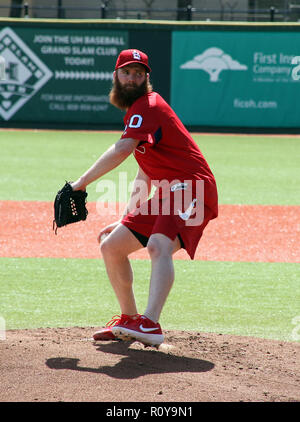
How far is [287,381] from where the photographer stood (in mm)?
4297

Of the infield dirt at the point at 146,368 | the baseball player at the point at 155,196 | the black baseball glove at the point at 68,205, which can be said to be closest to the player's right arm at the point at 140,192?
the baseball player at the point at 155,196

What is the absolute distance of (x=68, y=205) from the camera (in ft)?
15.7

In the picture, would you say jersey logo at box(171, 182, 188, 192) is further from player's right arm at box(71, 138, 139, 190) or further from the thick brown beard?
the thick brown beard

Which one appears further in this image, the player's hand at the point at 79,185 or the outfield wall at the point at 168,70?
the outfield wall at the point at 168,70

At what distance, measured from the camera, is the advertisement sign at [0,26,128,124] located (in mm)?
21312

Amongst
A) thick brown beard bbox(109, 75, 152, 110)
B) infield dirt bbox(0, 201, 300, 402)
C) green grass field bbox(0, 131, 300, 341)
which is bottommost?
green grass field bbox(0, 131, 300, 341)

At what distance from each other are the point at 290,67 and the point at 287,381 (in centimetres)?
1768

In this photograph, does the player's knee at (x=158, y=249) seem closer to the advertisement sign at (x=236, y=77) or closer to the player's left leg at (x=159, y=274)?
the player's left leg at (x=159, y=274)

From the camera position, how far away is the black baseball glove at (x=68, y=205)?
4.76 meters

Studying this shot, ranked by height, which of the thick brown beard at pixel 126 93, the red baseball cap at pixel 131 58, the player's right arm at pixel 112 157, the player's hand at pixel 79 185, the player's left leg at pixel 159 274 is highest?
the red baseball cap at pixel 131 58

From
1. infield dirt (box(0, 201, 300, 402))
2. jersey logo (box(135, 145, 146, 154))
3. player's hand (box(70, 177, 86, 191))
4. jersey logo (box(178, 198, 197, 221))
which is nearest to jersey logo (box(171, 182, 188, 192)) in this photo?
jersey logo (box(178, 198, 197, 221))

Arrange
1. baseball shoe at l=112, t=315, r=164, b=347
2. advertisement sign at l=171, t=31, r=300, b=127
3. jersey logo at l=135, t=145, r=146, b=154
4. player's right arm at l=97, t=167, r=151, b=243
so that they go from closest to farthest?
baseball shoe at l=112, t=315, r=164, b=347 → jersey logo at l=135, t=145, r=146, b=154 → player's right arm at l=97, t=167, r=151, b=243 → advertisement sign at l=171, t=31, r=300, b=127

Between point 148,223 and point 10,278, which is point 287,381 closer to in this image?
point 148,223

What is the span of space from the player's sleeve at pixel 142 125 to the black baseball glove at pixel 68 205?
518mm
